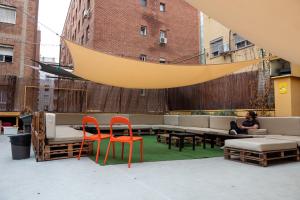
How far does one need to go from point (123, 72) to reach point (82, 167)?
2.79m

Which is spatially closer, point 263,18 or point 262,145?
point 263,18

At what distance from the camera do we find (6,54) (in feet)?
39.6

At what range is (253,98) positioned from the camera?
6910 millimetres

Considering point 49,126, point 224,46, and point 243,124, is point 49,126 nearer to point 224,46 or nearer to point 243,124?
point 243,124

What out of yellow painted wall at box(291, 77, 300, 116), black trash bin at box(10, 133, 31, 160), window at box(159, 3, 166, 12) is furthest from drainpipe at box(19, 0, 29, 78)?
yellow painted wall at box(291, 77, 300, 116)

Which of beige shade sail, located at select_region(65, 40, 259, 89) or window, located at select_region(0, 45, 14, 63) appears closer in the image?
beige shade sail, located at select_region(65, 40, 259, 89)

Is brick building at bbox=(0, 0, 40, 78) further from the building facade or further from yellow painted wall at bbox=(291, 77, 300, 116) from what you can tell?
yellow painted wall at bbox=(291, 77, 300, 116)

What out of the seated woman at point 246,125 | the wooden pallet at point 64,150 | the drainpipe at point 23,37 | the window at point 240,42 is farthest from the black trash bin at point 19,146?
the window at point 240,42

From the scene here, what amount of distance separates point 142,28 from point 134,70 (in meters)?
9.86

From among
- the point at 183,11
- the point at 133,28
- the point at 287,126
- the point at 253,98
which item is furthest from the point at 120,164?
the point at 183,11

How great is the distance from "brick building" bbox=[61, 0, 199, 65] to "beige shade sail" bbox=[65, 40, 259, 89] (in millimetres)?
7041

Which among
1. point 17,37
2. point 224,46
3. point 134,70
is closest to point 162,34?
point 224,46

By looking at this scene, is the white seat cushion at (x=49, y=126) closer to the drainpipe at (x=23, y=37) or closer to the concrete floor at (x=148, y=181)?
the concrete floor at (x=148, y=181)

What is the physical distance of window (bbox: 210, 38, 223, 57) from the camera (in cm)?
1226
